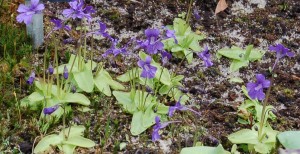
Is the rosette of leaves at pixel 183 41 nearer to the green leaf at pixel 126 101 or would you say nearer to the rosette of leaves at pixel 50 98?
the green leaf at pixel 126 101

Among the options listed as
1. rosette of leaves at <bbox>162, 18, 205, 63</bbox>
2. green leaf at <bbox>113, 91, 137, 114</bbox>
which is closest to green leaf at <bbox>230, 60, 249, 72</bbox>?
rosette of leaves at <bbox>162, 18, 205, 63</bbox>

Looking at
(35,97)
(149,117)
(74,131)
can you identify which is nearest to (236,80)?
(149,117)

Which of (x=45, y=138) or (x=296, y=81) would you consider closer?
(x=45, y=138)

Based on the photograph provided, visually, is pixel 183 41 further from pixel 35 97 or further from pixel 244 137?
pixel 35 97

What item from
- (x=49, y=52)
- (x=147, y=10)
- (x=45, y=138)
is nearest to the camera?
(x=45, y=138)

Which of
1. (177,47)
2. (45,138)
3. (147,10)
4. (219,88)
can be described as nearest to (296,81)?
(219,88)

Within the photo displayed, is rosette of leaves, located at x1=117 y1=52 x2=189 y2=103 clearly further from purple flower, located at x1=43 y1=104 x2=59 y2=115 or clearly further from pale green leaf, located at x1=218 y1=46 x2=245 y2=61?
purple flower, located at x1=43 y1=104 x2=59 y2=115

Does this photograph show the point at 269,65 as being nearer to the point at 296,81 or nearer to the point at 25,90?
the point at 296,81
